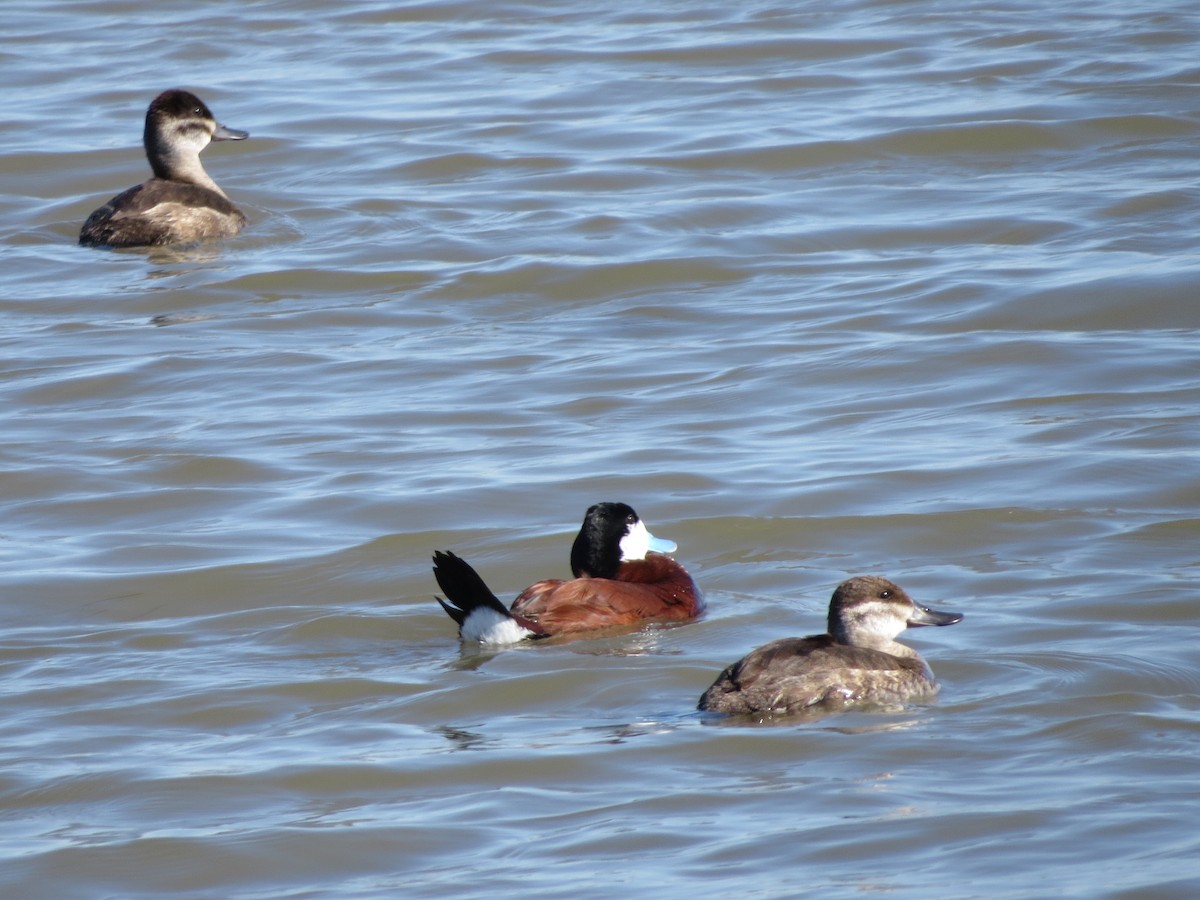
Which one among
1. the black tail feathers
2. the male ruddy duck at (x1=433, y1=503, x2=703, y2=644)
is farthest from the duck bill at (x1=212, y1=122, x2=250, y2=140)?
the black tail feathers

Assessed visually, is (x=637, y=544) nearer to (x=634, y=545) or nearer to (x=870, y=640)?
(x=634, y=545)

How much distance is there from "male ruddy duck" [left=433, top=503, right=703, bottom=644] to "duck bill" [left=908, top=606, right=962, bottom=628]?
1.13 m

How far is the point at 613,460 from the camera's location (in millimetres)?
9586

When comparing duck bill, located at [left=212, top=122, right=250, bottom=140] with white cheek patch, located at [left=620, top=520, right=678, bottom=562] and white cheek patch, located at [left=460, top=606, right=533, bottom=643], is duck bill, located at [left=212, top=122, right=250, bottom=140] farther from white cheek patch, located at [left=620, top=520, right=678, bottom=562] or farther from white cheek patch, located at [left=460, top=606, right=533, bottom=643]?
white cheek patch, located at [left=460, top=606, right=533, bottom=643]

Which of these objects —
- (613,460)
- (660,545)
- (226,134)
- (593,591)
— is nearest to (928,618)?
(593,591)

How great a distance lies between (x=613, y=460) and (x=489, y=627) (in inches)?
92.4

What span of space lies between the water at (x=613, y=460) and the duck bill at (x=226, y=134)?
0.52m

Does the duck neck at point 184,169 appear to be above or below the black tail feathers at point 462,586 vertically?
above

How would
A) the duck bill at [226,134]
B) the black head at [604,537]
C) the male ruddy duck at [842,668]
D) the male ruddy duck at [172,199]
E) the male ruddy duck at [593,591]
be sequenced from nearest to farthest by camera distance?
the male ruddy duck at [842,668], the male ruddy duck at [593,591], the black head at [604,537], the male ruddy duck at [172,199], the duck bill at [226,134]

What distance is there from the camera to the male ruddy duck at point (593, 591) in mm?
7312

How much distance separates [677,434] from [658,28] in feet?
38.8

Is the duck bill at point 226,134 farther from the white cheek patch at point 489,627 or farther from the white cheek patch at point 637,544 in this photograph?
the white cheek patch at point 489,627

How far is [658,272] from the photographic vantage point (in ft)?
42.7

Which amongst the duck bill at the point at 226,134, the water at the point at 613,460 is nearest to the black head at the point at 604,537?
the water at the point at 613,460
